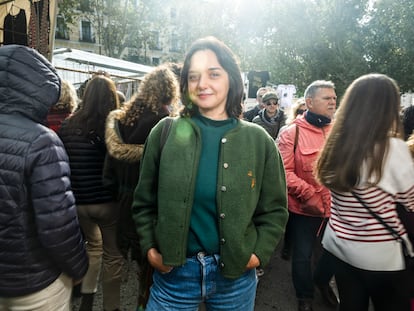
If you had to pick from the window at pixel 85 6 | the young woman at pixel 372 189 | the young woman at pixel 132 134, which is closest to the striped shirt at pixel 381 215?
the young woman at pixel 372 189

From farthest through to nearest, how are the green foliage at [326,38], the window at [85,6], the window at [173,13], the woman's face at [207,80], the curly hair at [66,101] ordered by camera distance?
the window at [173,13], the window at [85,6], the green foliage at [326,38], the curly hair at [66,101], the woman's face at [207,80]

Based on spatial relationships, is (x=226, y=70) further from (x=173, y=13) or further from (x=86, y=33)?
(x=173, y=13)

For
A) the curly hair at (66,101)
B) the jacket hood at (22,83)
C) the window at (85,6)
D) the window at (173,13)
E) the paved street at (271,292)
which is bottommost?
the paved street at (271,292)

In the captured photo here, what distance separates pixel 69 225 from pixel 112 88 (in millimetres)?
1616

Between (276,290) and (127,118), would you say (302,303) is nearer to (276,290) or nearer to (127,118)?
(276,290)

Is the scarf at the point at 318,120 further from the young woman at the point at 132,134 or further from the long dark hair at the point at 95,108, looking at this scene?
the long dark hair at the point at 95,108

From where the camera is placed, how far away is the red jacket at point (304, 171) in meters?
2.99

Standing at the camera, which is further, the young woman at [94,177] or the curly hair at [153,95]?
the young woman at [94,177]

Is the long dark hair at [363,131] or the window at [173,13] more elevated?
the window at [173,13]

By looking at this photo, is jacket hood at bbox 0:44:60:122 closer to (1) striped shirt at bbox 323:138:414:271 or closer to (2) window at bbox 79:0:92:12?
(1) striped shirt at bbox 323:138:414:271

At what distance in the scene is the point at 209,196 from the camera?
163 cm

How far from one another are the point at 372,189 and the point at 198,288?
111 centimetres

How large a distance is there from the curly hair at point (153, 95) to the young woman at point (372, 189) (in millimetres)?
1327

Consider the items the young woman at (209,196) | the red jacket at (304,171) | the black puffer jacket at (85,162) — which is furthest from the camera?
the red jacket at (304,171)
